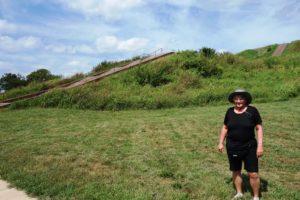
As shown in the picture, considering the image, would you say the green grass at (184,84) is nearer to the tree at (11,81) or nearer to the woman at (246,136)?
the woman at (246,136)

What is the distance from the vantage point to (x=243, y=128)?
5.19 metres

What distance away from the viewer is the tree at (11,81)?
44.5 m

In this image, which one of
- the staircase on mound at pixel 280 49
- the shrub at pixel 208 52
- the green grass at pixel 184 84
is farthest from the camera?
the staircase on mound at pixel 280 49

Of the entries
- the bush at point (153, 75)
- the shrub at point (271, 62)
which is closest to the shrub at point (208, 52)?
the shrub at point (271, 62)

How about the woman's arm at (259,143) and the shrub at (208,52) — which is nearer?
the woman's arm at (259,143)

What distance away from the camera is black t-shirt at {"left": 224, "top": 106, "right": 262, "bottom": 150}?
5.18 m

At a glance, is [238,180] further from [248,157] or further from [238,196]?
[248,157]

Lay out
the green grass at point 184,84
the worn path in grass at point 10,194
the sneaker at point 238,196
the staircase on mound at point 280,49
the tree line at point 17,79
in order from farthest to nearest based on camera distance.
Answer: the tree line at point 17,79
the staircase on mound at point 280,49
the green grass at point 184,84
the worn path in grass at point 10,194
the sneaker at point 238,196

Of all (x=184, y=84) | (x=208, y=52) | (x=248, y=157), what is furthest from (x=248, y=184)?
(x=208, y=52)

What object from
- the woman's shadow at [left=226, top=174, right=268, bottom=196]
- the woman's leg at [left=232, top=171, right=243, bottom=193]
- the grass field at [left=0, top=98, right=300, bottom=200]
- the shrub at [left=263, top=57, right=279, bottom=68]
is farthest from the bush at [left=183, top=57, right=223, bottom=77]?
the woman's leg at [left=232, top=171, right=243, bottom=193]

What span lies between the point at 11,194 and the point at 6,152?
107 inches

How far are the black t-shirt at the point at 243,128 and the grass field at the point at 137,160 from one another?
0.83 meters

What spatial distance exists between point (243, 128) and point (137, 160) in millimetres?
2791

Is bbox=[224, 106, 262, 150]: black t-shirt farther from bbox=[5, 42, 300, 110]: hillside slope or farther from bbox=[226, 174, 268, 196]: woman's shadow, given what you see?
bbox=[5, 42, 300, 110]: hillside slope
